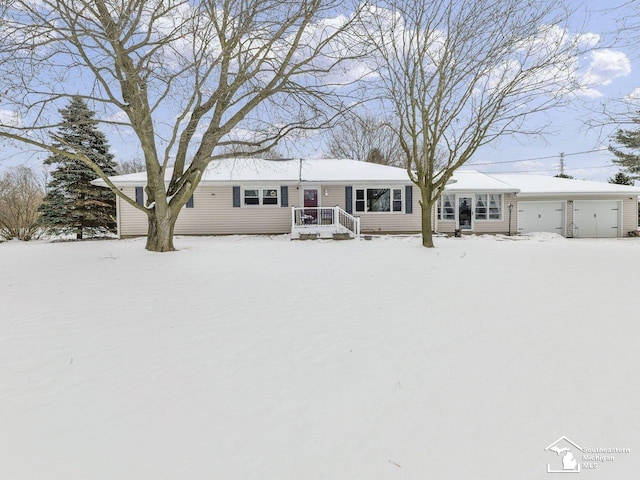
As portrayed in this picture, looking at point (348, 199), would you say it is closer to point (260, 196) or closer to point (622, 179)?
point (260, 196)

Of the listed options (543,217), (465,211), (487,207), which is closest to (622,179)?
(543,217)

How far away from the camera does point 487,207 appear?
16.8 meters

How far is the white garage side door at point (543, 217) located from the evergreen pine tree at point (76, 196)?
74.1 ft

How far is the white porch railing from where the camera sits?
13.4 m

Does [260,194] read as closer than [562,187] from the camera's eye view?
Yes

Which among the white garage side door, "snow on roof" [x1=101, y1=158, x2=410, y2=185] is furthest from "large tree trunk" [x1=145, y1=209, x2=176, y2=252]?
the white garage side door

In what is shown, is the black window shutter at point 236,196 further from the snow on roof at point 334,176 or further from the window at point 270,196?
the window at point 270,196

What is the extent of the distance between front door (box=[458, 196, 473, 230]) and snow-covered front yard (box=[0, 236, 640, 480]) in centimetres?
1122

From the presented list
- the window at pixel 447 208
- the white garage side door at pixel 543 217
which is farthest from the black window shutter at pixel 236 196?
the white garage side door at pixel 543 217

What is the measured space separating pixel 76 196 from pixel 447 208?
62.8 feet

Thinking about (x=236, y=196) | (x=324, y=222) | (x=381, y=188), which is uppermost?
(x=381, y=188)

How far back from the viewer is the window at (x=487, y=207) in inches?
661

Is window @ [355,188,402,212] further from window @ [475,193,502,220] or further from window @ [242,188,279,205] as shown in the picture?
window @ [475,193,502,220]

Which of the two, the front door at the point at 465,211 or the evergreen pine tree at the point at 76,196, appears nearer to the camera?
the evergreen pine tree at the point at 76,196
